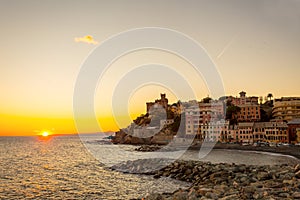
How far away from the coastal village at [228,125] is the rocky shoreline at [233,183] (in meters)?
50.6

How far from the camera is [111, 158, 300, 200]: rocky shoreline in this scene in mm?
14227

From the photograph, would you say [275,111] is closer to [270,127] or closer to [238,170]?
Answer: [270,127]

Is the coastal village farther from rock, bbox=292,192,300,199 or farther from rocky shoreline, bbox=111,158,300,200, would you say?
rock, bbox=292,192,300,199

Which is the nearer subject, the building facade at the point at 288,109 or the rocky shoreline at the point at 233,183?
the rocky shoreline at the point at 233,183

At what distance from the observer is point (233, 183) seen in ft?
60.6

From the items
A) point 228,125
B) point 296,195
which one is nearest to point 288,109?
point 228,125

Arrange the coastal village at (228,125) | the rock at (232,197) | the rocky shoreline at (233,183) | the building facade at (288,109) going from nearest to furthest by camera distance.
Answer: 1. the rock at (232,197)
2. the rocky shoreline at (233,183)
3. the coastal village at (228,125)
4. the building facade at (288,109)

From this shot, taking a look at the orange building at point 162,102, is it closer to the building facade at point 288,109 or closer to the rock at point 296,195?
the building facade at point 288,109

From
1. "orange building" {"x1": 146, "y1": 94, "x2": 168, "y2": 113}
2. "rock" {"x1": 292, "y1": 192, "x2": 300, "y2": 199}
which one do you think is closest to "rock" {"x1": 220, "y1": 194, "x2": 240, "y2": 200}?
"rock" {"x1": 292, "y1": 192, "x2": 300, "y2": 199}

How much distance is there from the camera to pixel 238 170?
24.4m

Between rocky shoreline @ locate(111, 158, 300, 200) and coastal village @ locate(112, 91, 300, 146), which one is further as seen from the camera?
coastal village @ locate(112, 91, 300, 146)

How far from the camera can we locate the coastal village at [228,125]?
77750 mm

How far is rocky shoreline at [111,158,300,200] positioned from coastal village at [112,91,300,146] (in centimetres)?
5061

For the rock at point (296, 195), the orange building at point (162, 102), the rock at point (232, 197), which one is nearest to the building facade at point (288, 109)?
the orange building at point (162, 102)
